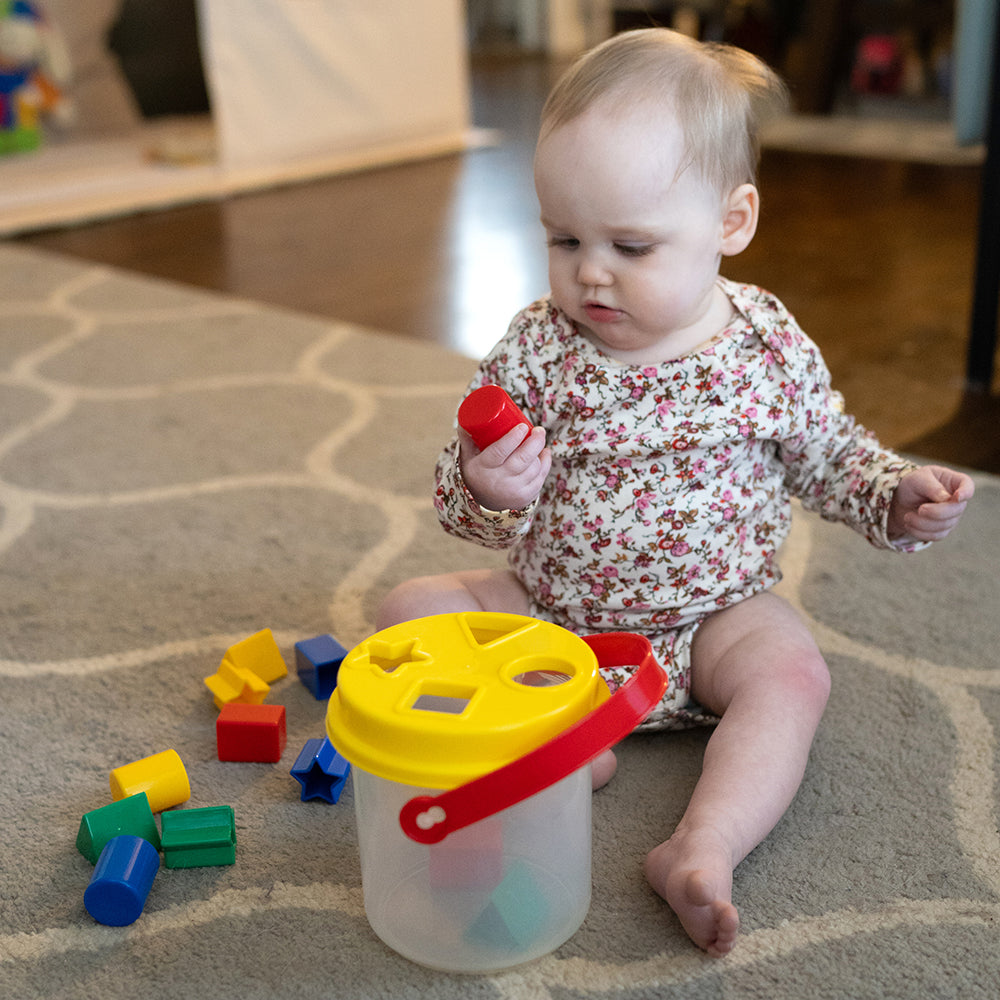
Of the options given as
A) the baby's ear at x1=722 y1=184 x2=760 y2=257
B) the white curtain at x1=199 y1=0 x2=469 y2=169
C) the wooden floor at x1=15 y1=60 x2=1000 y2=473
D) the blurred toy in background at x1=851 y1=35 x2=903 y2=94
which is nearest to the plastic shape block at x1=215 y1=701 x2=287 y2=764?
the baby's ear at x1=722 y1=184 x2=760 y2=257

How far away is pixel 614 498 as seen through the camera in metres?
0.82

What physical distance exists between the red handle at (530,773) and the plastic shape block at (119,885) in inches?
7.3

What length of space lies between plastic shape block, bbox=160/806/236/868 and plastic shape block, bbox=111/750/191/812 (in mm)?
45

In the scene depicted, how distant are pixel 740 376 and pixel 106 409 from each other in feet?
3.15

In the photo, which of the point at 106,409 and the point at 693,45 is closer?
the point at 693,45

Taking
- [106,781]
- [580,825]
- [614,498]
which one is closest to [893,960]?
[580,825]

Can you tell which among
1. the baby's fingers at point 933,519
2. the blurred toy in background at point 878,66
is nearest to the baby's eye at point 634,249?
the baby's fingers at point 933,519

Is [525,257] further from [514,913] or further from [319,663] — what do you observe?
[514,913]

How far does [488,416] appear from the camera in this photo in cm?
68

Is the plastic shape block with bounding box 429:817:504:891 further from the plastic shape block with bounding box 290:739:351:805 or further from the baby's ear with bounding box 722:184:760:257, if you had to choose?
the baby's ear with bounding box 722:184:760:257

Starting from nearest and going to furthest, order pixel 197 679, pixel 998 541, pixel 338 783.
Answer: pixel 338 783
pixel 197 679
pixel 998 541

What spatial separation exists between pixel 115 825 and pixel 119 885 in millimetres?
62

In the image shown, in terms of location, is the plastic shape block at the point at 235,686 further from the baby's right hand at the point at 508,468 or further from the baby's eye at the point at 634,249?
the baby's eye at the point at 634,249

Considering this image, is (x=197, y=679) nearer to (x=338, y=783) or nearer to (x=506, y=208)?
(x=338, y=783)
